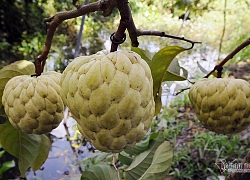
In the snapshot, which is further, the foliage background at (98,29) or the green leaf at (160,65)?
the foliage background at (98,29)

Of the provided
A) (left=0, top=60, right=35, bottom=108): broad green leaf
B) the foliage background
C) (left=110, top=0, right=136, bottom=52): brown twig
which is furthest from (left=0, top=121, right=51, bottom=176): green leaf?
the foliage background

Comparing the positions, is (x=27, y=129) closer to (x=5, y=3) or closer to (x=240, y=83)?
(x=240, y=83)

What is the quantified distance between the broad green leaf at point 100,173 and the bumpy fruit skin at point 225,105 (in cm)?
29

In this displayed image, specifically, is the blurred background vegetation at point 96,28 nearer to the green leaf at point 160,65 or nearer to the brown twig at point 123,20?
the green leaf at point 160,65

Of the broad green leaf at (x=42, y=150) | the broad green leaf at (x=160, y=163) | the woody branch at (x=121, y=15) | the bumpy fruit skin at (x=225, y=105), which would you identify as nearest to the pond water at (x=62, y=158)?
the broad green leaf at (x=42, y=150)

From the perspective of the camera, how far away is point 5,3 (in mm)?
4227

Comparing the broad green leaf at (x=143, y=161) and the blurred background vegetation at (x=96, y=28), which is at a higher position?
the broad green leaf at (x=143, y=161)

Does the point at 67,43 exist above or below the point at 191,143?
above

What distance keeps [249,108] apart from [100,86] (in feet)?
1.60

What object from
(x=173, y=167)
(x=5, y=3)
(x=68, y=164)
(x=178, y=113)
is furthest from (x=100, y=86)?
(x=5, y=3)

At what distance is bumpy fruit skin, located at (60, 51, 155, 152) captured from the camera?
1.37ft

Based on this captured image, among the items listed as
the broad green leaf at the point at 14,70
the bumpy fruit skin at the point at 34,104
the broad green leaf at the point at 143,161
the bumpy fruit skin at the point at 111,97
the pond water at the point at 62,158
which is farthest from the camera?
the pond water at the point at 62,158

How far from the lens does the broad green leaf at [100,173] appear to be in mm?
697

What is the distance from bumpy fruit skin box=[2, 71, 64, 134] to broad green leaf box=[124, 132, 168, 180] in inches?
12.2
